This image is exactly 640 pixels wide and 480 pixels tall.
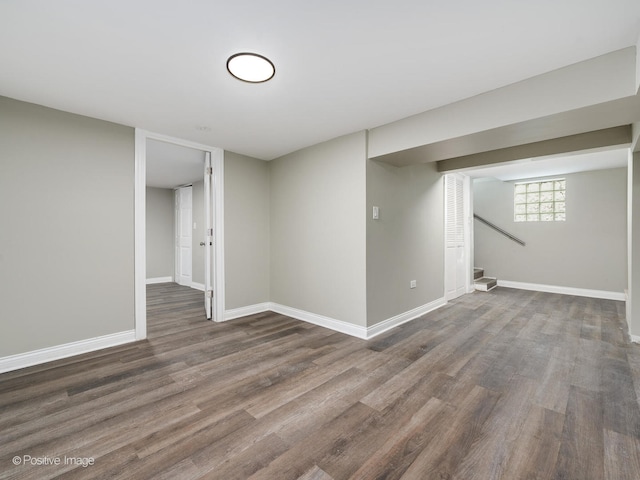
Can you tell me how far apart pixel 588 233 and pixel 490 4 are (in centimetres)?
576

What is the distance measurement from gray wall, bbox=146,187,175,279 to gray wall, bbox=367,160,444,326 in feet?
18.7

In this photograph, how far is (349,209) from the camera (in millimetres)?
3166

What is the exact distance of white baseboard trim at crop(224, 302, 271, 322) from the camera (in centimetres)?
376

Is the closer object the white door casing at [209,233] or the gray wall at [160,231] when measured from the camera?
the white door casing at [209,233]

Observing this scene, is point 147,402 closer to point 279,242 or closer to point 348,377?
point 348,377

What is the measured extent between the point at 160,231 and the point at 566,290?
8.92 m

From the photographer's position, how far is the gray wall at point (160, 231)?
21.4 ft

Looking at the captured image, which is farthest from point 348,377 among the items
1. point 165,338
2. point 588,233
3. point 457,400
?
point 588,233

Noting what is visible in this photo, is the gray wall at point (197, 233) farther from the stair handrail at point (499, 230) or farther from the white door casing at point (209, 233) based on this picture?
the stair handrail at point (499, 230)

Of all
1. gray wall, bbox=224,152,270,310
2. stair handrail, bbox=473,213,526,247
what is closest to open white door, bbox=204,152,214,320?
gray wall, bbox=224,152,270,310

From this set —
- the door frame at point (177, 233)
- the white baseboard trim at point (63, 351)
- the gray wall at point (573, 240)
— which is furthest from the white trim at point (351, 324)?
the door frame at point (177, 233)

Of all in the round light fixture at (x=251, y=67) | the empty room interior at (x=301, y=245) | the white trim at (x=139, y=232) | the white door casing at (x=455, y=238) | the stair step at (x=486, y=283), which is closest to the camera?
the empty room interior at (x=301, y=245)

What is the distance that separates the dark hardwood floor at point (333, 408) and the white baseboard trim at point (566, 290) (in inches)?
105

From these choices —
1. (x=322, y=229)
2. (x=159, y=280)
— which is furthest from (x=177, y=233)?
(x=322, y=229)
